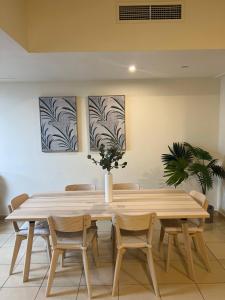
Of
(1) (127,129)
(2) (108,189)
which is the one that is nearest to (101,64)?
(1) (127,129)

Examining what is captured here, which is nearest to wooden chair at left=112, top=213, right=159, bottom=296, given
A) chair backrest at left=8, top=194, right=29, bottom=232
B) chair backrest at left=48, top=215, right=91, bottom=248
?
chair backrest at left=48, top=215, right=91, bottom=248

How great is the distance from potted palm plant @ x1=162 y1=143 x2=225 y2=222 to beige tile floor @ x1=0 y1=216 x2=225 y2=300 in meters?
1.01

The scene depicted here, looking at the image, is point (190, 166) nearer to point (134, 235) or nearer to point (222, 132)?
point (222, 132)

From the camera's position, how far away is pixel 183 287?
2.49 meters

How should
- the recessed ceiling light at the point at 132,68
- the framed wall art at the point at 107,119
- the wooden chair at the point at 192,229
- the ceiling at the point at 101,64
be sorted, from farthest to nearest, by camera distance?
the framed wall art at the point at 107,119
the recessed ceiling light at the point at 132,68
the ceiling at the point at 101,64
the wooden chair at the point at 192,229

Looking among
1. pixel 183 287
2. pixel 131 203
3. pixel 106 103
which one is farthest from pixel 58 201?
pixel 106 103

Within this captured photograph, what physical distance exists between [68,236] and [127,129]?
239 cm

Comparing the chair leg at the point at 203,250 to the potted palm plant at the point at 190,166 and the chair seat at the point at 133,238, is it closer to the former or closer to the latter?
the chair seat at the point at 133,238

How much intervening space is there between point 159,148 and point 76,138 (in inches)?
58.3

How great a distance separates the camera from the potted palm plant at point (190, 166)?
3.95 metres

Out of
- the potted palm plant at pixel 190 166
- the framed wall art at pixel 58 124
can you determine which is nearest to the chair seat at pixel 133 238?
the potted palm plant at pixel 190 166

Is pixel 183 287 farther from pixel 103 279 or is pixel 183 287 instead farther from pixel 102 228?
pixel 102 228

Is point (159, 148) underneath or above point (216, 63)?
underneath

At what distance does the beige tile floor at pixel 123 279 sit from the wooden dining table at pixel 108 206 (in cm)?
16
